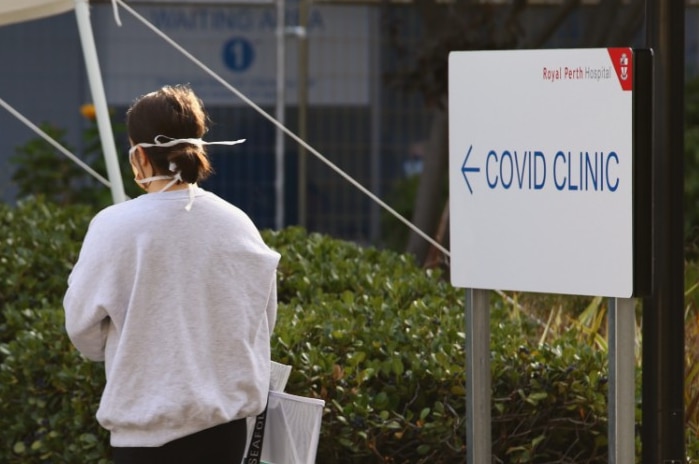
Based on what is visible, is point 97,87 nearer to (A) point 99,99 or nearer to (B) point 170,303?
(A) point 99,99

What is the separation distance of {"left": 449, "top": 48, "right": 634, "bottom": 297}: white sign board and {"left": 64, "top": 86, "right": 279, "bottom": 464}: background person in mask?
772 mm

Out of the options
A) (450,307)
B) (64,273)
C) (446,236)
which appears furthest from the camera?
(446,236)

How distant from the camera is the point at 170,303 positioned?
136 inches

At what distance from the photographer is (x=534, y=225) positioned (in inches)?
156

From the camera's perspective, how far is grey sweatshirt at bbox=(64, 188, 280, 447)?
3.42 metres

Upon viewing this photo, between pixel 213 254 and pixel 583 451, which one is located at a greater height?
pixel 213 254

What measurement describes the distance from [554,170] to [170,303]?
3.88 ft

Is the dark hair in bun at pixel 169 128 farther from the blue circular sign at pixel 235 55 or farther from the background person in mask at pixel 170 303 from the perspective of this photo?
the blue circular sign at pixel 235 55

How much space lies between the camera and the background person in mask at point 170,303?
135 inches

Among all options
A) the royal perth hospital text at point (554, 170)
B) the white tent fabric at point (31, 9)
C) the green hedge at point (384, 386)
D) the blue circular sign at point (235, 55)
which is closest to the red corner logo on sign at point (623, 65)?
the royal perth hospital text at point (554, 170)

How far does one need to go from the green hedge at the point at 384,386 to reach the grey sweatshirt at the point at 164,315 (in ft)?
4.11

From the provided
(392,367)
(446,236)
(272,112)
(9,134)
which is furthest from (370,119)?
(392,367)

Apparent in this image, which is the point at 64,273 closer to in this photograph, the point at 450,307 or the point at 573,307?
the point at 450,307

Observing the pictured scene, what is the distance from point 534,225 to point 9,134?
38.7 feet
